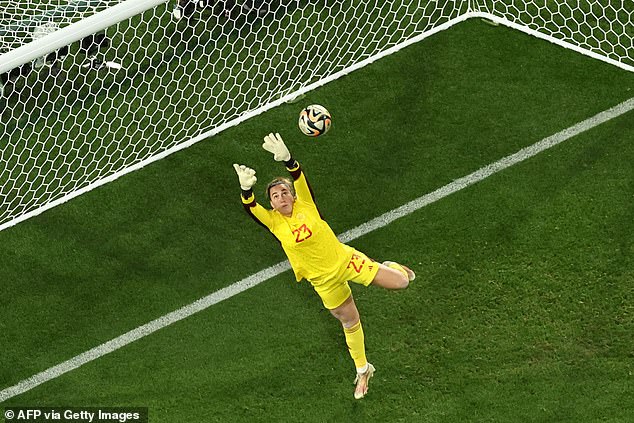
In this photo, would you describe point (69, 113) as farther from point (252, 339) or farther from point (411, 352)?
point (411, 352)

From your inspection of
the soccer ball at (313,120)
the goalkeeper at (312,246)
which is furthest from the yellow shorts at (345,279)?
the soccer ball at (313,120)

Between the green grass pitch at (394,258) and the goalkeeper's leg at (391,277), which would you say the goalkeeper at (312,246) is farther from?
the green grass pitch at (394,258)

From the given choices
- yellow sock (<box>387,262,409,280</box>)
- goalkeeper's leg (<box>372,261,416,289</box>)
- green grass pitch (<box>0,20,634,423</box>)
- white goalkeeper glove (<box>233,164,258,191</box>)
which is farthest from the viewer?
green grass pitch (<box>0,20,634,423</box>)

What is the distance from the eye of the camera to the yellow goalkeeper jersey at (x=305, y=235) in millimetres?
6602

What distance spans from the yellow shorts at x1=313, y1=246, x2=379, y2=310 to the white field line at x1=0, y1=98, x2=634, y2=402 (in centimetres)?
100

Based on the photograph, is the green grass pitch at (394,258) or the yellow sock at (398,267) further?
the green grass pitch at (394,258)

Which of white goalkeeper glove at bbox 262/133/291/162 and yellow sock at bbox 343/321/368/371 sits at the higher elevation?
white goalkeeper glove at bbox 262/133/291/162

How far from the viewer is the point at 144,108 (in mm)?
8375

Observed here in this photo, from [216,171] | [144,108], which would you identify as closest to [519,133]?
[216,171]

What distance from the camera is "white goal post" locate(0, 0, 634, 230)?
816cm

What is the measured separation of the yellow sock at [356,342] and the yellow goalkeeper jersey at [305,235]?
1.65 ft

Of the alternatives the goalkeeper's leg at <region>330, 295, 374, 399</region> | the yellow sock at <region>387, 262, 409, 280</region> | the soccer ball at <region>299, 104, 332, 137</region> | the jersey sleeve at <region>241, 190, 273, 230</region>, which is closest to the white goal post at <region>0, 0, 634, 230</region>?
the soccer ball at <region>299, 104, 332, 137</region>

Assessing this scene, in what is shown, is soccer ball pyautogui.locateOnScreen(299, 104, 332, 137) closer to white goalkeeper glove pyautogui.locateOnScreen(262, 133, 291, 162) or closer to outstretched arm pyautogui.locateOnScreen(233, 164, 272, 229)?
white goalkeeper glove pyautogui.locateOnScreen(262, 133, 291, 162)

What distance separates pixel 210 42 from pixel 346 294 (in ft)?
9.73
